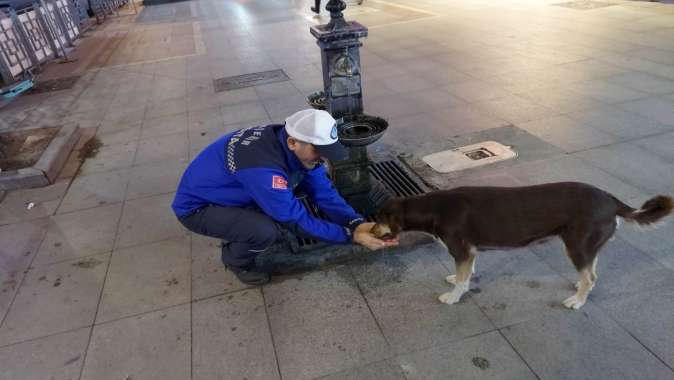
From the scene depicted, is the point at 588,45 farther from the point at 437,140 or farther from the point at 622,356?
the point at 622,356

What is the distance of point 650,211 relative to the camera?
2.53 m

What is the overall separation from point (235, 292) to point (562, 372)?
2.23 metres

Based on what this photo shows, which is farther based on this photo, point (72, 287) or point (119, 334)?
point (72, 287)

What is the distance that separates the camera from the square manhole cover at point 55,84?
9047 mm

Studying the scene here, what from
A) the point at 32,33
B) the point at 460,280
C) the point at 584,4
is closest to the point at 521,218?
the point at 460,280

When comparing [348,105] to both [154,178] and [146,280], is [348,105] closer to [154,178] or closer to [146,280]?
[146,280]

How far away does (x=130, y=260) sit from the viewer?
12.1 ft

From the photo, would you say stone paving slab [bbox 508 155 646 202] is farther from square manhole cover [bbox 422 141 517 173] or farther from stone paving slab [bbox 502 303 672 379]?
stone paving slab [bbox 502 303 672 379]

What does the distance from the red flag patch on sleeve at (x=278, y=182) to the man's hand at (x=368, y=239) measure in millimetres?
622

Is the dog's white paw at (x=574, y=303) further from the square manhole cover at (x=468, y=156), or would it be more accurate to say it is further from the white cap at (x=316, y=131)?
the square manhole cover at (x=468, y=156)

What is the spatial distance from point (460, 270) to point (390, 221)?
0.56 meters

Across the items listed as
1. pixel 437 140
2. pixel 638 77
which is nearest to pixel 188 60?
pixel 437 140

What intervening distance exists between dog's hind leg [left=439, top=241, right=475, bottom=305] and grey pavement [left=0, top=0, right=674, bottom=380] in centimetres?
8

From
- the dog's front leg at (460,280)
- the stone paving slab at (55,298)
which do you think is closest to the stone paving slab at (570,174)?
the dog's front leg at (460,280)
